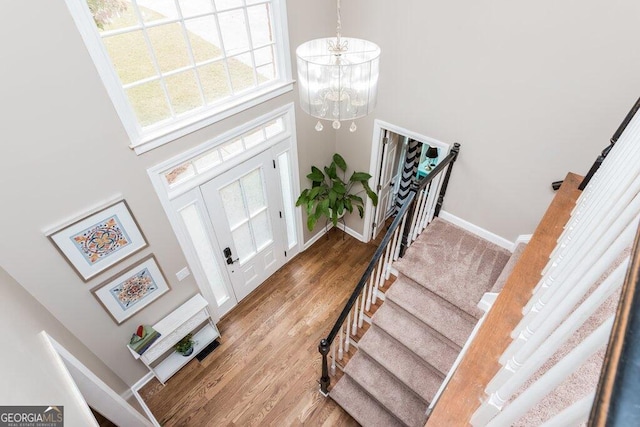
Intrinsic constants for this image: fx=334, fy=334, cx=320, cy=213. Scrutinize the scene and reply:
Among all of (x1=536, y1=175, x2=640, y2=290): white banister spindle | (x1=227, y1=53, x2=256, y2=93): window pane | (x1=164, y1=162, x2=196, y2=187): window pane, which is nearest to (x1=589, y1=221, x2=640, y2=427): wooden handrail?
(x1=536, y1=175, x2=640, y2=290): white banister spindle

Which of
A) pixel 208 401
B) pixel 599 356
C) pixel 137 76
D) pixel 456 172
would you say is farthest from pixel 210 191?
pixel 599 356

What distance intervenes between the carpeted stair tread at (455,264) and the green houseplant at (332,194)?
3.83ft

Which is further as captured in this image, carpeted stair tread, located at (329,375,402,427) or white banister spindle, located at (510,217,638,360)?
carpeted stair tread, located at (329,375,402,427)

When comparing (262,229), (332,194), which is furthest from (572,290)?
(262,229)

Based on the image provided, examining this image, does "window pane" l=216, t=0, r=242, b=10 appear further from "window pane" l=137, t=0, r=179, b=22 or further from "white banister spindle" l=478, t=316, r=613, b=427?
"white banister spindle" l=478, t=316, r=613, b=427

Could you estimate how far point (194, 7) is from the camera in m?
2.63

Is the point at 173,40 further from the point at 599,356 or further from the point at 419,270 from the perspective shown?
the point at 599,356

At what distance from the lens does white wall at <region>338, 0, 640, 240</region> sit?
241cm

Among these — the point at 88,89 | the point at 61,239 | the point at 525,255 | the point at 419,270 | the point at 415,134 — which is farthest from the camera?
the point at 415,134

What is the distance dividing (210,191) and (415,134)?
2314 mm

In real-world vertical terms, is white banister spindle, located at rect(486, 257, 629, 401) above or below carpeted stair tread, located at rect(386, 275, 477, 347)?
above

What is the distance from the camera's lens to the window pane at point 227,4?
2.78m

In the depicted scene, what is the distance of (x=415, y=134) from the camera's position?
374 centimetres

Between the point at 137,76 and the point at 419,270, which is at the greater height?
the point at 137,76
